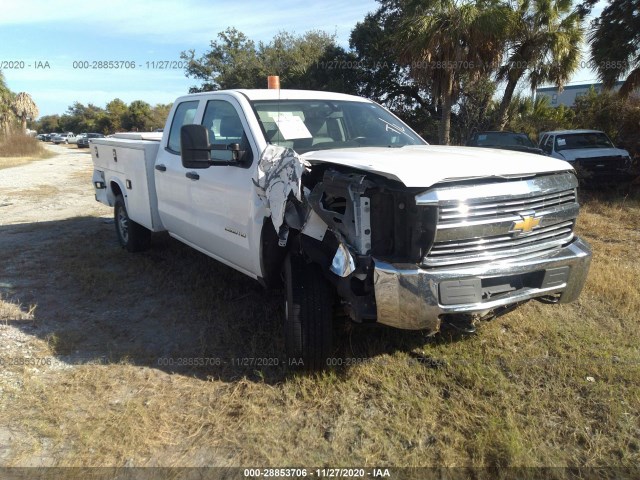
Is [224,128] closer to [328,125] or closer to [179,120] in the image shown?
[328,125]

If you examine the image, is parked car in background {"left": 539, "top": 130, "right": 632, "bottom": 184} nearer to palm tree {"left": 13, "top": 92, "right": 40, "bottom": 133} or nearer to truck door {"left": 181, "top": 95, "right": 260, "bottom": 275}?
truck door {"left": 181, "top": 95, "right": 260, "bottom": 275}

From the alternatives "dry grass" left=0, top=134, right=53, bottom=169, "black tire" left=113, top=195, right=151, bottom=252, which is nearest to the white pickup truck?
"black tire" left=113, top=195, right=151, bottom=252

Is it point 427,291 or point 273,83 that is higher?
point 273,83

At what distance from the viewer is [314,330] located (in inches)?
135

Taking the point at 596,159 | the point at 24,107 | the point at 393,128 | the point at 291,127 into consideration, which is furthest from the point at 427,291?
the point at 24,107

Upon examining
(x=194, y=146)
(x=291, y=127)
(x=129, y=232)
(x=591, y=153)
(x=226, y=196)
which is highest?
(x=291, y=127)

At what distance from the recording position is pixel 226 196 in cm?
421

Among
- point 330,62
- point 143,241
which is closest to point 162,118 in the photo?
point 330,62

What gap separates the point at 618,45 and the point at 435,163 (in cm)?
1185

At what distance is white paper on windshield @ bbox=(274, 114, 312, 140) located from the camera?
13.5 feet

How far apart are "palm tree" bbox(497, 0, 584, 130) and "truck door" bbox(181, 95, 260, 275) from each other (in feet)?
43.4

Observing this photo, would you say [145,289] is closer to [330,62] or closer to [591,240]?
[591,240]

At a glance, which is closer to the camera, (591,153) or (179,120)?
(179,120)

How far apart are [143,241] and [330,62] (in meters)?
18.8
